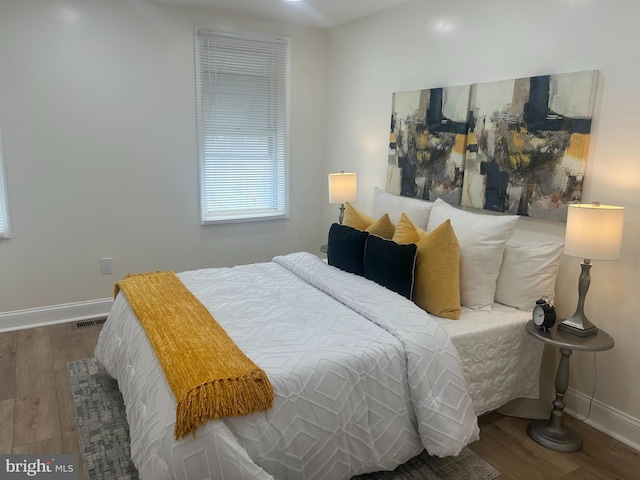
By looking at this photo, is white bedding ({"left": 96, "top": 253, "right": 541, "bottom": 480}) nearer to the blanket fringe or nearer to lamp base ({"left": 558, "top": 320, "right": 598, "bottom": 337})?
the blanket fringe

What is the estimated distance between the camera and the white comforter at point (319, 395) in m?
1.69

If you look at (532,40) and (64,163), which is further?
(64,163)

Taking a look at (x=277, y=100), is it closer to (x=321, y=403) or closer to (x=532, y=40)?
(x=532, y=40)

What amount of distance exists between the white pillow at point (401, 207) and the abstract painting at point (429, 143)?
148mm

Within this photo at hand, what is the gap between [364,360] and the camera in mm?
1988

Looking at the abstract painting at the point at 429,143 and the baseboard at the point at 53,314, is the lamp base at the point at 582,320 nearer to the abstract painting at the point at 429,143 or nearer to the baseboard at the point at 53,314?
the abstract painting at the point at 429,143

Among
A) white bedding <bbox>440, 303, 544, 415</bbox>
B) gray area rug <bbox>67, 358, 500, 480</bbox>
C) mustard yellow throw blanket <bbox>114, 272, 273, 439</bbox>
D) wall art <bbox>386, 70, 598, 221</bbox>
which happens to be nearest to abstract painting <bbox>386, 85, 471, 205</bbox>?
wall art <bbox>386, 70, 598, 221</bbox>

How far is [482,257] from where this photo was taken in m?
2.60

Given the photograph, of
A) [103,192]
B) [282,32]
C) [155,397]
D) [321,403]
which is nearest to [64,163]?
[103,192]

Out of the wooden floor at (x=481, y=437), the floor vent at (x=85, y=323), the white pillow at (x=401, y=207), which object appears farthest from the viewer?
the floor vent at (x=85, y=323)

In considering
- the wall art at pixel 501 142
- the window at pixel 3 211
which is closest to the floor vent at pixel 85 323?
the window at pixel 3 211

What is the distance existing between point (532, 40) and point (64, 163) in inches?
127

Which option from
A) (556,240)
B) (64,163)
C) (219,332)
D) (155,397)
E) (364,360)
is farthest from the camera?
(64,163)

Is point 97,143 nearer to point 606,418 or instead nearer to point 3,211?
point 3,211
